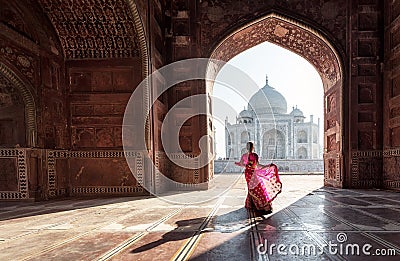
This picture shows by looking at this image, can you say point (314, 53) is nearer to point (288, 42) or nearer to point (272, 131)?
point (288, 42)

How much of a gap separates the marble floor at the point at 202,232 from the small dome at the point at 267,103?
25.8 metres

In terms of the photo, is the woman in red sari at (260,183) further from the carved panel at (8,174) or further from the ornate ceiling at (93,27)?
the carved panel at (8,174)

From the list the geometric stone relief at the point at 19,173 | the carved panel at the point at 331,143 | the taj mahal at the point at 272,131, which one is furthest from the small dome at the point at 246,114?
the geometric stone relief at the point at 19,173

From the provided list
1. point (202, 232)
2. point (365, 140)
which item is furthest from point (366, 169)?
point (202, 232)

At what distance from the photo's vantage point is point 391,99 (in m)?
6.57

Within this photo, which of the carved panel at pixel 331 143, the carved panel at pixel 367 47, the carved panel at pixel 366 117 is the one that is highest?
the carved panel at pixel 367 47

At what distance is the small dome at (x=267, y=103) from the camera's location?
29688 mm

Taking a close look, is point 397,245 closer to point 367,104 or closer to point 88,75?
point 367,104

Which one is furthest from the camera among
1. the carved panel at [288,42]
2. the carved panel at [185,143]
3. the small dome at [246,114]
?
the small dome at [246,114]

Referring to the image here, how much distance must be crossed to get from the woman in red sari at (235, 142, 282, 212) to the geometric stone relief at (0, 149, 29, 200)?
4.39 m

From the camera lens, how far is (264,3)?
24.6 feet

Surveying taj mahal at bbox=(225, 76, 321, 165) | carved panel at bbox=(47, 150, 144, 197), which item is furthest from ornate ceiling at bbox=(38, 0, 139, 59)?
taj mahal at bbox=(225, 76, 321, 165)

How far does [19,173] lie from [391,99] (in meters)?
8.84

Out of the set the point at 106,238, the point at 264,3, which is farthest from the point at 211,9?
the point at 106,238
